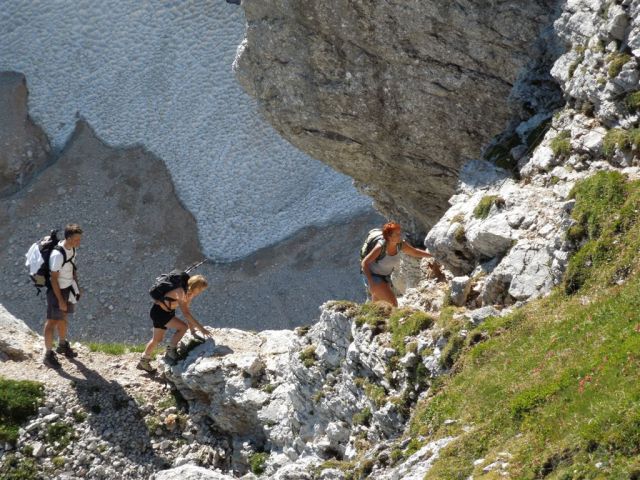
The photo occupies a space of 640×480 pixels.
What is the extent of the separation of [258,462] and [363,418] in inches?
211

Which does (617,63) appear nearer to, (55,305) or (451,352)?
(451,352)

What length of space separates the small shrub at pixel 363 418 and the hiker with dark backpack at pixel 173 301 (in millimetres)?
6690

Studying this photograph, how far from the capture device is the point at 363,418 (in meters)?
19.4

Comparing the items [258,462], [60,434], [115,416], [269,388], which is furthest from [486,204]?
[60,434]

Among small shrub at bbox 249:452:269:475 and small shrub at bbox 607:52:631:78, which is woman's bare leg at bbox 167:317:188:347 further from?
small shrub at bbox 607:52:631:78

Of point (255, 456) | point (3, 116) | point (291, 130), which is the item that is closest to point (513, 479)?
point (255, 456)

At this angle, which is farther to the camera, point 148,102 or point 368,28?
point 148,102

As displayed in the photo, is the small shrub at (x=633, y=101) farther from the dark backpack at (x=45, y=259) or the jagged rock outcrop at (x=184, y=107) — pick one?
the jagged rock outcrop at (x=184, y=107)

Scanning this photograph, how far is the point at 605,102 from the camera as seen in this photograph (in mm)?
→ 20281

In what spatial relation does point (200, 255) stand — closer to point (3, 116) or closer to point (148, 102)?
point (148, 102)

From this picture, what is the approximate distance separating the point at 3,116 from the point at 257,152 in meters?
17.7

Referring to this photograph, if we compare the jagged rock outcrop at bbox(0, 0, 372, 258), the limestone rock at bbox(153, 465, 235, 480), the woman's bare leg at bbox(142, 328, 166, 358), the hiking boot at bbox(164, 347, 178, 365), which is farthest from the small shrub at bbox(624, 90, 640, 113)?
the jagged rock outcrop at bbox(0, 0, 372, 258)

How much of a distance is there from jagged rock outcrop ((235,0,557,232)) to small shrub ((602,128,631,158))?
4.80 metres

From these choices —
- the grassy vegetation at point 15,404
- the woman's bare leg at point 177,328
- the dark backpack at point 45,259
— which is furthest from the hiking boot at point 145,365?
the dark backpack at point 45,259
